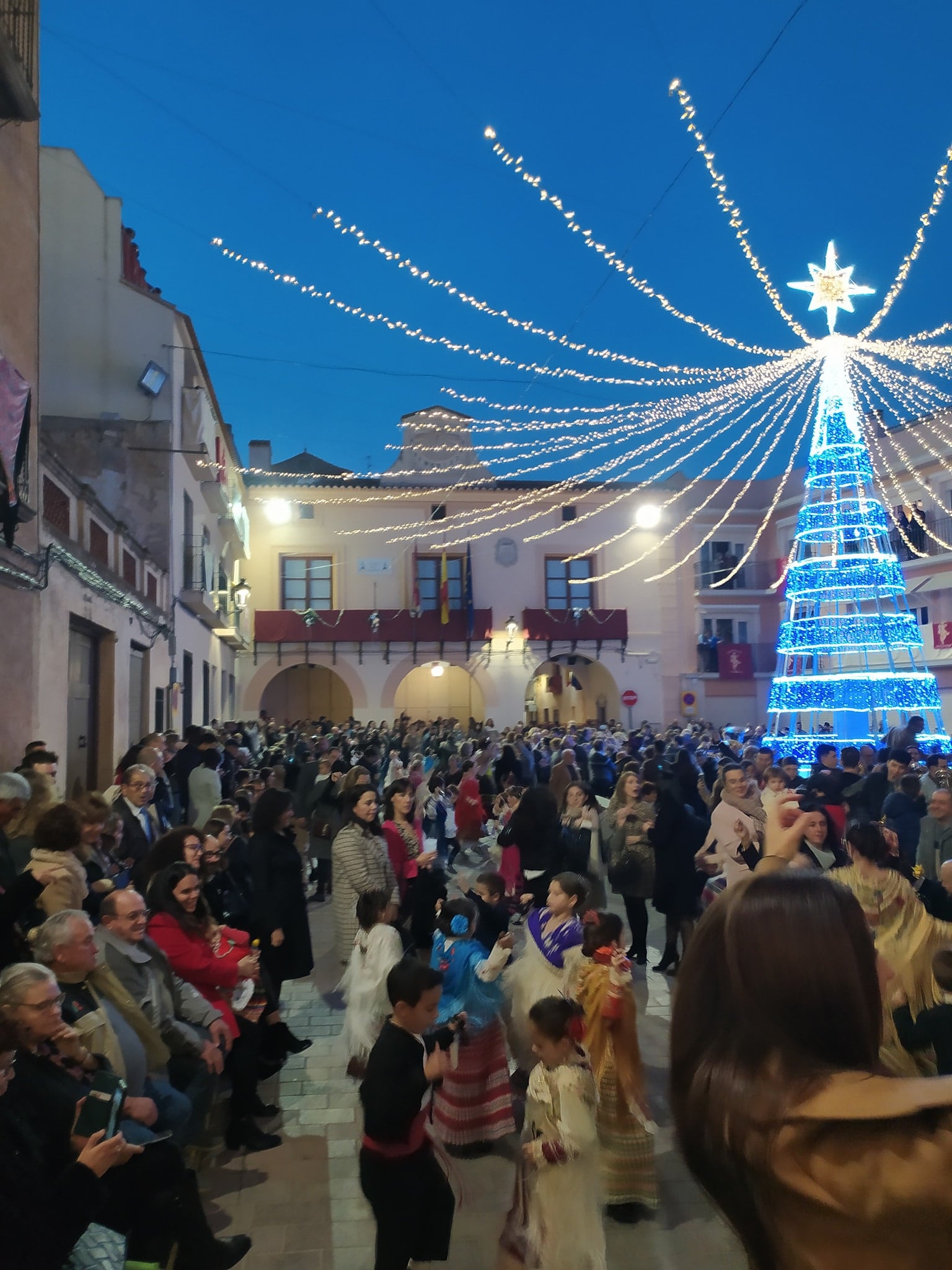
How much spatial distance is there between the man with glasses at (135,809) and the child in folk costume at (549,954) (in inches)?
119

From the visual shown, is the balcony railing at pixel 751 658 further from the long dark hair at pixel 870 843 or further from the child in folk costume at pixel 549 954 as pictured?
the child in folk costume at pixel 549 954

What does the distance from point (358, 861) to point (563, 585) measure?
84.1ft

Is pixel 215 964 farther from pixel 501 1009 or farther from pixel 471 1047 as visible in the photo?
pixel 501 1009

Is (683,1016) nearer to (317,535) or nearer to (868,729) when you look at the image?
(868,729)

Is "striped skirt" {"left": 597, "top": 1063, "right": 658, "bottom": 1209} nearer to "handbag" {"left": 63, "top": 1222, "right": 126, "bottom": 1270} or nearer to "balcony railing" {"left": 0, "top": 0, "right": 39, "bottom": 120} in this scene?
"handbag" {"left": 63, "top": 1222, "right": 126, "bottom": 1270}

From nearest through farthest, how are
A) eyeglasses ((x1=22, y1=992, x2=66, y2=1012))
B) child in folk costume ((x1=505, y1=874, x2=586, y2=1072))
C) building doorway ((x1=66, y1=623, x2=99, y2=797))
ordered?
eyeglasses ((x1=22, y1=992, x2=66, y2=1012)) < child in folk costume ((x1=505, y1=874, x2=586, y2=1072)) < building doorway ((x1=66, y1=623, x2=99, y2=797))

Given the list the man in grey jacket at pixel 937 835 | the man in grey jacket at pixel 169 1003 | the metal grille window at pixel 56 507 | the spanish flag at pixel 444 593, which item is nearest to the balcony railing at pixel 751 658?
the spanish flag at pixel 444 593

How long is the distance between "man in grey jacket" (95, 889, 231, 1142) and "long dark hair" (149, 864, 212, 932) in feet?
0.87

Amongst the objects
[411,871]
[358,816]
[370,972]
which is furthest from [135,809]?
[370,972]

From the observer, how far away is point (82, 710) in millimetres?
11172

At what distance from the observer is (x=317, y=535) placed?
100.0 ft

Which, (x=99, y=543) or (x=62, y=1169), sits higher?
(x=99, y=543)

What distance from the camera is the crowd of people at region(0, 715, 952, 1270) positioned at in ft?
4.55

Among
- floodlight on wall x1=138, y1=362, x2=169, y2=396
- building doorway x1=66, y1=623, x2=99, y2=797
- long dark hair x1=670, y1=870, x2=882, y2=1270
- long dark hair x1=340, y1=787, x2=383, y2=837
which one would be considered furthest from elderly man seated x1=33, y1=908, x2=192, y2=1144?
floodlight on wall x1=138, y1=362, x2=169, y2=396
